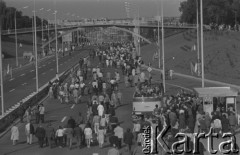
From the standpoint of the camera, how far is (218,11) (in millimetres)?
138250

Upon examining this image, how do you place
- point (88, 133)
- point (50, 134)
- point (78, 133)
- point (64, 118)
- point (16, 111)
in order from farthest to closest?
point (16, 111) → point (64, 118) → point (50, 134) → point (78, 133) → point (88, 133)

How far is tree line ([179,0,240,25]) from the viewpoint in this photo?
449 feet

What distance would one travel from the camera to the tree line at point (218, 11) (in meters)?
137

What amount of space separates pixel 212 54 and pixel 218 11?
4583 cm

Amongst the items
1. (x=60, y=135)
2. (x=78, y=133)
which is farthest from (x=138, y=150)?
(x=60, y=135)

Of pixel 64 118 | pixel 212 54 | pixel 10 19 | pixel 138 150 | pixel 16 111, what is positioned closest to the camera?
pixel 138 150

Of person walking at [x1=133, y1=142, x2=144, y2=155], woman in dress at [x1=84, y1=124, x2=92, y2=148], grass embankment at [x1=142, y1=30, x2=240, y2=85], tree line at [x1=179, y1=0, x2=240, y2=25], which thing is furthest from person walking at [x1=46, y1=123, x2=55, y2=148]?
tree line at [x1=179, y1=0, x2=240, y2=25]

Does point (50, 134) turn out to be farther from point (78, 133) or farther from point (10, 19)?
point (10, 19)

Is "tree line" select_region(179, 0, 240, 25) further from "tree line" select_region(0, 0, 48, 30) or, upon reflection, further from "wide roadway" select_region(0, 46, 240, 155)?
"wide roadway" select_region(0, 46, 240, 155)

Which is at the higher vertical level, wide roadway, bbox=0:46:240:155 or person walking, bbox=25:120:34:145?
person walking, bbox=25:120:34:145

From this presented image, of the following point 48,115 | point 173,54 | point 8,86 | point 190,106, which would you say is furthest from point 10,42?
point 190,106

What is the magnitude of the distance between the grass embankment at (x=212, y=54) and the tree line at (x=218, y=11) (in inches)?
357

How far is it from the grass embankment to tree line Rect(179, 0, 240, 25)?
9069mm

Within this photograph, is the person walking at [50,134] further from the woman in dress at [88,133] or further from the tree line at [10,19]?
the tree line at [10,19]
